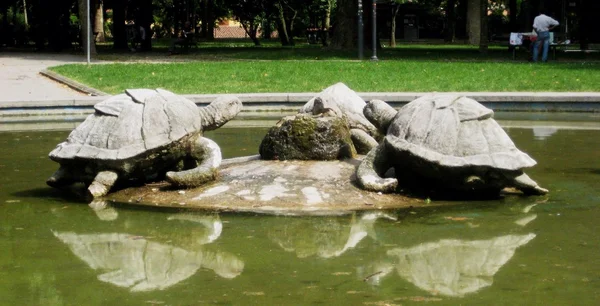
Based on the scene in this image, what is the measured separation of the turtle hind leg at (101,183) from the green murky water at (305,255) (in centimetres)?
27

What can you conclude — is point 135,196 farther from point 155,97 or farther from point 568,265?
point 568,265

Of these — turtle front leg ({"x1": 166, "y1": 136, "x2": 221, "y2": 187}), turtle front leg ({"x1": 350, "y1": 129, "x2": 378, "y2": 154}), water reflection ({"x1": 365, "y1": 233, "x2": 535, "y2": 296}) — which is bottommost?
water reflection ({"x1": 365, "y1": 233, "x2": 535, "y2": 296})

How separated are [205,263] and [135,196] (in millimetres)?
2916

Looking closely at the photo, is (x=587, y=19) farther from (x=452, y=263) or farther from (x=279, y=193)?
(x=452, y=263)

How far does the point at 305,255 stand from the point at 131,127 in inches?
121

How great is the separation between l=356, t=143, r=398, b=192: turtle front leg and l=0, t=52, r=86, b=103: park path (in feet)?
36.0

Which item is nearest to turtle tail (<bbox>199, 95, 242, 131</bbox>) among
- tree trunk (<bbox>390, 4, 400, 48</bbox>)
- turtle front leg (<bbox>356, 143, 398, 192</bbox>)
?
turtle front leg (<bbox>356, 143, 398, 192</bbox>)

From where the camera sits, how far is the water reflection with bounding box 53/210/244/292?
6.54 m

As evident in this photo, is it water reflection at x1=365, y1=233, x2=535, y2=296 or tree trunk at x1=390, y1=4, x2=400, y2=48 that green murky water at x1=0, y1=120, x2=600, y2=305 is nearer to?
water reflection at x1=365, y1=233, x2=535, y2=296

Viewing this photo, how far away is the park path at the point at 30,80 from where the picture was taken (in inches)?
824

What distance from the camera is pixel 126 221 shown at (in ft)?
28.0

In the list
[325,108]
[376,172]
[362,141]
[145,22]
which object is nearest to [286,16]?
[145,22]

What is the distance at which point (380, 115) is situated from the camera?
1017 centimetres

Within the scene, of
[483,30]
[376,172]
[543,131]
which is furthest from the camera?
[483,30]
